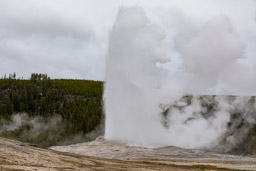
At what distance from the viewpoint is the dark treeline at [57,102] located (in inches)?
4596

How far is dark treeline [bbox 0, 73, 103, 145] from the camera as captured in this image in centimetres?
11675

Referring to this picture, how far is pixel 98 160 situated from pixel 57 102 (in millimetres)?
98578

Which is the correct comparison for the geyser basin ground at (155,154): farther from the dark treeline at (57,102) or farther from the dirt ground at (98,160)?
the dark treeline at (57,102)

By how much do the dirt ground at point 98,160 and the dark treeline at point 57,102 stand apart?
50439mm

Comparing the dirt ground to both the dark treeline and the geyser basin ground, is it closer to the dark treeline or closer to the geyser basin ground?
the geyser basin ground

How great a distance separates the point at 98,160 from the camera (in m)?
41.4

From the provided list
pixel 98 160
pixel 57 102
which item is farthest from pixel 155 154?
pixel 57 102

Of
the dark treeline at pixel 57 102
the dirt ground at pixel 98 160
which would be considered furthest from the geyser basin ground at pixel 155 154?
the dark treeline at pixel 57 102

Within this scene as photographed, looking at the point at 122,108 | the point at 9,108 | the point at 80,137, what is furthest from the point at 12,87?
the point at 122,108

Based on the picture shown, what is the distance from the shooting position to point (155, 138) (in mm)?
68562

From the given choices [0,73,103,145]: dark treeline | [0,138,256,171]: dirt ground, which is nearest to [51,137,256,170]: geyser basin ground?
[0,138,256,171]: dirt ground

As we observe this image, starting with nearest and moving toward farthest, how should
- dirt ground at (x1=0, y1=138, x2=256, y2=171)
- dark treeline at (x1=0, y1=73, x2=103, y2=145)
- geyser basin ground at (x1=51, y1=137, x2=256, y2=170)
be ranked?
dirt ground at (x1=0, y1=138, x2=256, y2=171), geyser basin ground at (x1=51, y1=137, x2=256, y2=170), dark treeline at (x1=0, y1=73, x2=103, y2=145)

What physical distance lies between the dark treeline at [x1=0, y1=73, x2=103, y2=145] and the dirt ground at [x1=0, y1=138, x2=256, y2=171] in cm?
5044

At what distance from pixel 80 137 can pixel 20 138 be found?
62.8 feet
